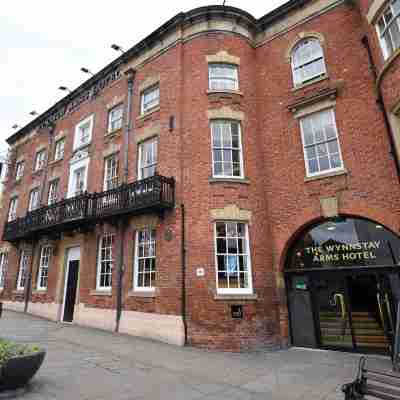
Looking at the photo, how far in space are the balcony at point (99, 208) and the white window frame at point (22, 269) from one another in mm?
1292

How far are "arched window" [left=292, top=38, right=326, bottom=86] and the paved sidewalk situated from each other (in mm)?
10146

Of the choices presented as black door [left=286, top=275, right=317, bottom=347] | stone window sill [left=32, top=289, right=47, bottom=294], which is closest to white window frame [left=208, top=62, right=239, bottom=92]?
black door [left=286, top=275, right=317, bottom=347]

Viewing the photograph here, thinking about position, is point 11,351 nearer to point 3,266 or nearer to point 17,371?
point 17,371

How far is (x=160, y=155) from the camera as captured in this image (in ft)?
41.0

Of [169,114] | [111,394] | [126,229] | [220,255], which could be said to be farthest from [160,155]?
[111,394]

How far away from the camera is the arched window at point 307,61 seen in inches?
464

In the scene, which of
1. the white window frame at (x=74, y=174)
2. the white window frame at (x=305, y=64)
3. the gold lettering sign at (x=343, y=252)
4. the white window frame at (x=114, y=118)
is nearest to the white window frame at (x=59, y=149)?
the white window frame at (x=74, y=174)

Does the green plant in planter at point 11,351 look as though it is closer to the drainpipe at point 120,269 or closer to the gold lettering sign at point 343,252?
the drainpipe at point 120,269

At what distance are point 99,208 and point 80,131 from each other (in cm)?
697

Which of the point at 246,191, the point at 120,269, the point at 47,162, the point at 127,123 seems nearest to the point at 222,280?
the point at 246,191

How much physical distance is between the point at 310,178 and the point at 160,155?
6042 mm

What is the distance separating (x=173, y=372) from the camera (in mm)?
6879

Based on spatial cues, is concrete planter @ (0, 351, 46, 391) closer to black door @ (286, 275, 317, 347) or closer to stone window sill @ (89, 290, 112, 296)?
stone window sill @ (89, 290, 112, 296)

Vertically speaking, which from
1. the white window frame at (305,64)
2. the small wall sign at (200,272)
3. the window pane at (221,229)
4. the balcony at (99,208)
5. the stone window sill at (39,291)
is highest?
the white window frame at (305,64)
